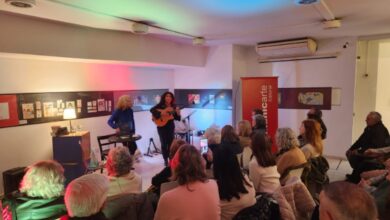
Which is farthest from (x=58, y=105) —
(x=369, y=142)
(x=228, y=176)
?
(x=369, y=142)

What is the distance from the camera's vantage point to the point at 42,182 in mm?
1883

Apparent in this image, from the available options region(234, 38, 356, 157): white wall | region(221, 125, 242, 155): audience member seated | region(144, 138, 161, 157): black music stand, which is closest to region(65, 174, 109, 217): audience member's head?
region(221, 125, 242, 155): audience member seated

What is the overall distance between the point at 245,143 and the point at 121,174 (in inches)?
71.4

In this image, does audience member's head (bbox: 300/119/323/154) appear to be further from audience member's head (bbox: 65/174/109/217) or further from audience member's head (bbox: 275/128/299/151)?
audience member's head (bbox: 65/174/109/217)

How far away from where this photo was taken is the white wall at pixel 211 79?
625cm

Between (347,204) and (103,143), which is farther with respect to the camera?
(103,143)

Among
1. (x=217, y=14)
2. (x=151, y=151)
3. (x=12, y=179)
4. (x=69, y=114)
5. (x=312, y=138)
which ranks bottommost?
(x=151, y=151)

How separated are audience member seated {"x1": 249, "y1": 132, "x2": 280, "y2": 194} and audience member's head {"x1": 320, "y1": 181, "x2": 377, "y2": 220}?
1.21m

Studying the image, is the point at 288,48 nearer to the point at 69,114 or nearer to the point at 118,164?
the point at 69,114

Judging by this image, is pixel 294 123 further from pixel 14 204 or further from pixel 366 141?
pixel 14 204

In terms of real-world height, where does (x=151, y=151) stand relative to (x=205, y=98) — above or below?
below

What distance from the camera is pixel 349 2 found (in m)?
2.94

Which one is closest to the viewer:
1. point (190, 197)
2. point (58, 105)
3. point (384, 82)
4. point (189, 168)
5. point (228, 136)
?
point (190, 197)

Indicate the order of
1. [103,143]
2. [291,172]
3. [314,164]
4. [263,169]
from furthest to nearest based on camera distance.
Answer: [103,143] < [314,164] < [291,172] < [263,169]
